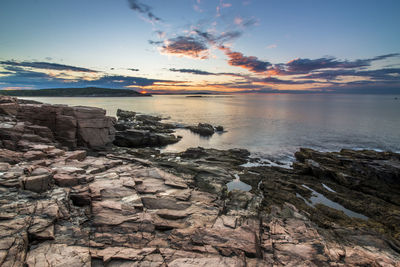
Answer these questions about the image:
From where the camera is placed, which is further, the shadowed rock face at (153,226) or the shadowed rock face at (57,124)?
the shadowed rock face at (57,124)

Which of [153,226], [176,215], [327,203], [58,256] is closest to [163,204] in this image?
[176,215]

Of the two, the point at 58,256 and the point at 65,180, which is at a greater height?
the point at 65,180

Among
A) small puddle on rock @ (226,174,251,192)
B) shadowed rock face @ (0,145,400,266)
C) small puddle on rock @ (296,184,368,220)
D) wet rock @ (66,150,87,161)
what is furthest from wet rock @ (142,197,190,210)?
small puddle on rock @ (296,184,368,220)

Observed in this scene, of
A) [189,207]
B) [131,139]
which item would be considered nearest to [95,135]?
[131,139]

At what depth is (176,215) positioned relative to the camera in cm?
1073

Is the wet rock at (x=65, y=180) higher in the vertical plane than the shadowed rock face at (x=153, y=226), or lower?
higher

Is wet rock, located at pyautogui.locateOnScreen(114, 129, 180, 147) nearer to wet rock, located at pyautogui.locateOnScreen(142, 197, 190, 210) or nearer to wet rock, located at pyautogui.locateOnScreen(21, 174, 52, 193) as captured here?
wet rock, located at pyautogui.locateOnScreen(21, 174, 52, 193)

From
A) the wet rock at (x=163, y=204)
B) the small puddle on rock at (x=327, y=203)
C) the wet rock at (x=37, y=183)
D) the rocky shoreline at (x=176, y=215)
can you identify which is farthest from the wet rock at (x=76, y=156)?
the small puddle on rock at (x=327, y=203)

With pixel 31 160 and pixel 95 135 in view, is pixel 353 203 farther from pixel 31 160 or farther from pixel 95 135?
pixel 95 135

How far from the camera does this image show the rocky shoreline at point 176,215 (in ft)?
25.3

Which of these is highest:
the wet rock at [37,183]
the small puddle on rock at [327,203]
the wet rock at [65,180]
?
the wet rock at [37,183]

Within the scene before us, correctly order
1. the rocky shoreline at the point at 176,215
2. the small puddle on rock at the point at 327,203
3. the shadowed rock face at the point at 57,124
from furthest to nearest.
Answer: the shadowed rock face at the point at 57,124
the small puddle on rock at the point at 327,203
the rocky shoreline at the point at 176,215

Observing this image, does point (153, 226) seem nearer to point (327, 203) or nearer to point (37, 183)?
point (37, 183)

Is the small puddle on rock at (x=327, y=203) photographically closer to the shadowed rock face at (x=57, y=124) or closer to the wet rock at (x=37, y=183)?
the wet rock at (x=37, y=183)
